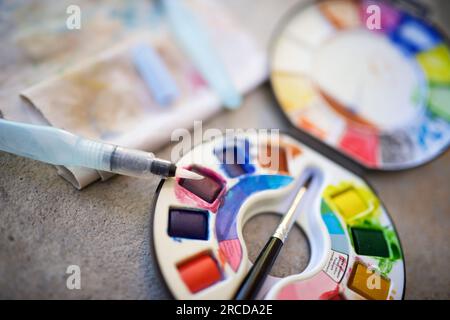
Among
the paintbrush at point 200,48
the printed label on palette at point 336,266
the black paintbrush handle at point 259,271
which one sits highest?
the paintbrush at point 200,48

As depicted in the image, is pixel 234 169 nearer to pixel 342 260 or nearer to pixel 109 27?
pixel 342 260

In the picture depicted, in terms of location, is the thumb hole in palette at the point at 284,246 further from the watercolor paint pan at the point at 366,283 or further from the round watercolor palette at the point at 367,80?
the round watercolor palette at the point at 367,80

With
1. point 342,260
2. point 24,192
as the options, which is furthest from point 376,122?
point 24,192

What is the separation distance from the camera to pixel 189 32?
2.27ft

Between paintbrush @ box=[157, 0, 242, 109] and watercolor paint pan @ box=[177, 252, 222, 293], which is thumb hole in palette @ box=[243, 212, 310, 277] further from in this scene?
paintbrush @ box=[157, 0, 242, 109]

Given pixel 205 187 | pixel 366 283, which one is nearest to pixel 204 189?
pixel 205 187

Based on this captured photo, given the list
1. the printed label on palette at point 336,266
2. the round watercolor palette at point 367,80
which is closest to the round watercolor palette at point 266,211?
the printed label on palette at point 336,266

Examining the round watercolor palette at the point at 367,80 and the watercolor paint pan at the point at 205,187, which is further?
the round watercolor palette at the point at 367,80

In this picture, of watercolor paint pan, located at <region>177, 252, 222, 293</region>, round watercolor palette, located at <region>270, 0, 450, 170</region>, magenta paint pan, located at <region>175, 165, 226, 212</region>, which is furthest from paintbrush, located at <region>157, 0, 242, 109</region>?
watercolor paint pan, located at <region>177, 252, 222, 293</region>

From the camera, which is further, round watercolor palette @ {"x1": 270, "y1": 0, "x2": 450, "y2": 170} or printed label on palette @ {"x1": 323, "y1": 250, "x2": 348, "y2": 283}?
round watercolor palette @ {"x1": 270, "y1": 0, "x2": 450, "y2": 170}

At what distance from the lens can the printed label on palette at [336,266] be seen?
443mm

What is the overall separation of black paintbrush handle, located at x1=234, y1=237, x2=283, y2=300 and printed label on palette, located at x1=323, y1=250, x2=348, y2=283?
0.20ft

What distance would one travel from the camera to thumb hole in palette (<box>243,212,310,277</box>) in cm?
47

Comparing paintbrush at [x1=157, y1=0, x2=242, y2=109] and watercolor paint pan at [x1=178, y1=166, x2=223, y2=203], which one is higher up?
paintbrush at [x1=157, y1=0, x2=242, y2=109]
